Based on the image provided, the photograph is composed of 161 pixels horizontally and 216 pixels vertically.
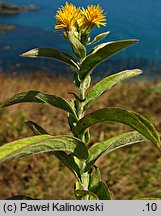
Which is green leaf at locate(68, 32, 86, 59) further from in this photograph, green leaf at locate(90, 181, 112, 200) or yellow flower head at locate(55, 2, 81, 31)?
green leaf at locate(90, 181, 112, 200)

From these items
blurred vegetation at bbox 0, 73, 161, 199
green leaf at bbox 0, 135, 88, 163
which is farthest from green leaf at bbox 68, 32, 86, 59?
blurred vegetation at bbox 0, 73, 161, 199

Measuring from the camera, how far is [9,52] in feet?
24.7

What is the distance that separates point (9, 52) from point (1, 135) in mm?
4785

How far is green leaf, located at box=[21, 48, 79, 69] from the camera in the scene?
61 centimetres

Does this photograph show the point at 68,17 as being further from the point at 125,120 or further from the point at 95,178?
the point at 95,178

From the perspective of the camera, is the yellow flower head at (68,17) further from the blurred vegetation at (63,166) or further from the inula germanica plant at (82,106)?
the blurred vegetation at (63,166)

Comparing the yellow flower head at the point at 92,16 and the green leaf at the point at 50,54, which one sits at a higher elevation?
the yellow flower head at the point at 92,16

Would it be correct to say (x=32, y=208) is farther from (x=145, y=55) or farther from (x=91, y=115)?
(x=145, y=55)

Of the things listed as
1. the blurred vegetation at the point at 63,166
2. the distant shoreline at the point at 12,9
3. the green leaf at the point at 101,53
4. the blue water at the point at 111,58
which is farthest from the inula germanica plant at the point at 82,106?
the distant shoreline at the point at 12,9

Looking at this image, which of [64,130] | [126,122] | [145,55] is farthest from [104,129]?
[145,55]

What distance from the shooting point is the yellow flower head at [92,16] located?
25.3 inches

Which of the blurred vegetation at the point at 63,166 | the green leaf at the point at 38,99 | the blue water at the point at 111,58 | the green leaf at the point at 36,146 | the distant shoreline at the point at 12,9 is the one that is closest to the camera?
the green leaf at the point at 36,146

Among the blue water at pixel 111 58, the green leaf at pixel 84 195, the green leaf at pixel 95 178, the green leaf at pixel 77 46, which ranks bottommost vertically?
the green leaf at pixel 84 195

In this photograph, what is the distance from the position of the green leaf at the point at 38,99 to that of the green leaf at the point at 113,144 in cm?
9
